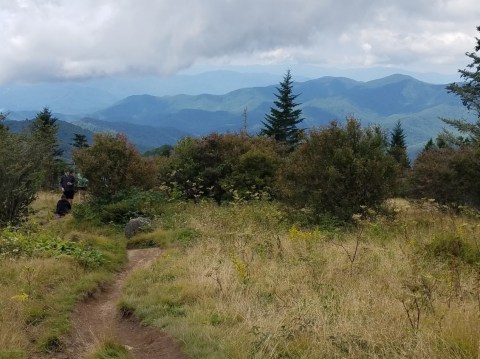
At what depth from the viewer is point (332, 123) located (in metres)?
10.5

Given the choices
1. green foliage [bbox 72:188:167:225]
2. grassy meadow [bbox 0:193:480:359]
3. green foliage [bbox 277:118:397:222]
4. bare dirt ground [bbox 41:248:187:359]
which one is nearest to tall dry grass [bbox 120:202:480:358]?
grassy meadow [bbox 0:193:480:359]

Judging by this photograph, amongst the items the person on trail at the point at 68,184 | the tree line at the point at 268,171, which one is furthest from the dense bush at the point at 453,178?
the person on trail at the point at 68,184

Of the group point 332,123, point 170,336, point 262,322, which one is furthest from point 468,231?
point 170,336

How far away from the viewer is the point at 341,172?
32.4 ft

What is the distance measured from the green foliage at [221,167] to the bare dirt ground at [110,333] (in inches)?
321

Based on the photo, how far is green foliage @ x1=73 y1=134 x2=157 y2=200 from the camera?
1511cm

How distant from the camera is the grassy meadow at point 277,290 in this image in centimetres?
399

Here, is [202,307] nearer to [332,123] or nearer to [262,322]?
[262,322]

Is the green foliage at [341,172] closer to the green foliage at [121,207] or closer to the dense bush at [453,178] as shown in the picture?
the green foliage at [121,207]

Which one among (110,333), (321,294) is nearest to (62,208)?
(110,333)

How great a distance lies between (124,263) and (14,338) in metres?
4.77

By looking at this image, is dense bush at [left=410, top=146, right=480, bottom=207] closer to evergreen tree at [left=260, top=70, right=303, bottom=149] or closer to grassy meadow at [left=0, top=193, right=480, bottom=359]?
grassy meadow at [left=0, top=193, right=480, bottom=359]

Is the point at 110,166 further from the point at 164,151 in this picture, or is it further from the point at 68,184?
the point at 164,151

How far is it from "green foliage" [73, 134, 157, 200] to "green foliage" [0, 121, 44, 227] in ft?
7.75
